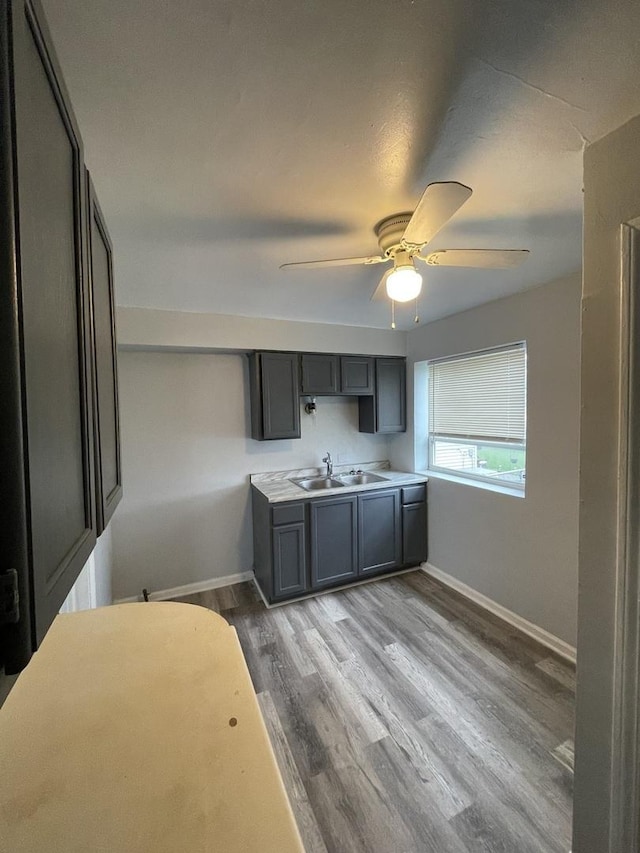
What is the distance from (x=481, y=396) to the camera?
286 centimetres

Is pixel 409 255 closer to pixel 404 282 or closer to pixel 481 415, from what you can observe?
pixel 404 282

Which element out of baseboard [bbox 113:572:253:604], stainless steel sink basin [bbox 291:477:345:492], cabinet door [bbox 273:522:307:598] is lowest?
baseboard [bbox 113:572:253:604]

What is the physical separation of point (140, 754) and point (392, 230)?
1728mm

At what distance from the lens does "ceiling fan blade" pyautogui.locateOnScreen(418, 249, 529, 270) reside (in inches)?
54.6

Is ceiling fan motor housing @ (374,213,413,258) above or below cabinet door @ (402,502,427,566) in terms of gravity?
above

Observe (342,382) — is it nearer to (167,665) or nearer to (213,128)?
(213,128)

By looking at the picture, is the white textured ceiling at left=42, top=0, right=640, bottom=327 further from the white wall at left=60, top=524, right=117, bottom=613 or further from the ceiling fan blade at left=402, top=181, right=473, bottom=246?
the white wall at left=60, top=524, right=117, bottom=613

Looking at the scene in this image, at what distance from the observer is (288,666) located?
210 centimetres

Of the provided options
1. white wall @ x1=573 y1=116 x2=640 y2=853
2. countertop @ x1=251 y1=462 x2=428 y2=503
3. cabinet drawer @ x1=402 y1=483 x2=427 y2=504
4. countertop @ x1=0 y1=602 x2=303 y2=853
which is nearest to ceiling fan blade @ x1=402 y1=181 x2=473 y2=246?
white wall @ x1=573 y1=116 x2=640 y2=853

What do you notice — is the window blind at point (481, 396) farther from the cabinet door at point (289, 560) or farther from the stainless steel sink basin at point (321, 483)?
the cabinet door at point (289, 560)

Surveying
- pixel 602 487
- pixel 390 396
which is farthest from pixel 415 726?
pixel 390 396

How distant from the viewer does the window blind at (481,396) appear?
2.54m

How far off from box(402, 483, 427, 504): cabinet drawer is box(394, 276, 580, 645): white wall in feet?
1.45

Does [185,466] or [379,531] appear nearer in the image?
[185,466]
